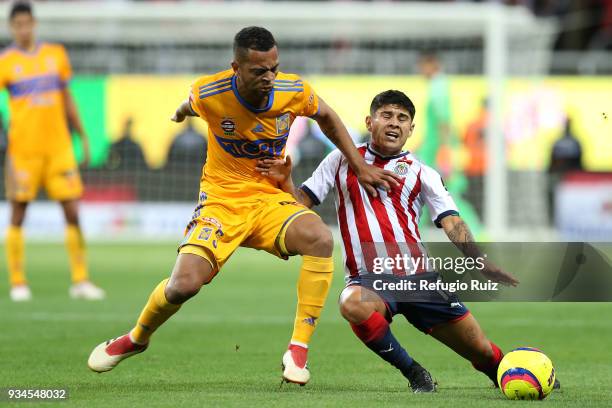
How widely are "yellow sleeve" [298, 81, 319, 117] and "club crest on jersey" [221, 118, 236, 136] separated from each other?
35 cm

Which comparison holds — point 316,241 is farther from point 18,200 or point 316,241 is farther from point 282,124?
point 18,200

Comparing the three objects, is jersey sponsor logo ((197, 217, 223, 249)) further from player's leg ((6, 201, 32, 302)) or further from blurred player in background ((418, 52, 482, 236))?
blurred player in background ((418, 52, 482, 236))

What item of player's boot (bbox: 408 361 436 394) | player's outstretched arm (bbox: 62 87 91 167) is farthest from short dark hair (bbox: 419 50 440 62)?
player's boot (bbox: 408 361 436 394)

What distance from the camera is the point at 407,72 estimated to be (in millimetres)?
17875

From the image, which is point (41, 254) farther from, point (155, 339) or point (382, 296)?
point (382, 296)

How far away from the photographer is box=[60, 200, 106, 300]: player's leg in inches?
439

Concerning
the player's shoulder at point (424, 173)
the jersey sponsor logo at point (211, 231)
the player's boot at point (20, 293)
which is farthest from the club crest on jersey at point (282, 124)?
the player's boot at point (20, 293)

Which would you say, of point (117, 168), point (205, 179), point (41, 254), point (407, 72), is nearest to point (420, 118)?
point (407, 72)

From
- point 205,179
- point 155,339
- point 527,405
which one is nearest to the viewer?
point 527,405

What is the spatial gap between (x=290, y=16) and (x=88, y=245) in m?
4.75

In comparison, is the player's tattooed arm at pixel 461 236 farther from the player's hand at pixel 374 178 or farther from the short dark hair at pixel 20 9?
the short dark hair at pixel 20 9

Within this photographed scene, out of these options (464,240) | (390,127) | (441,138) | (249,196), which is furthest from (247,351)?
(441,138)

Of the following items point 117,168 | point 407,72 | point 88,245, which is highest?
point 407,72

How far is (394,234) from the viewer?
20.1 ft
